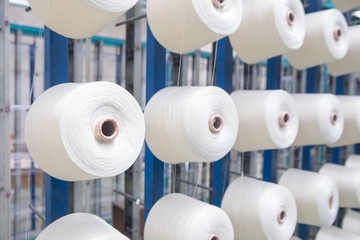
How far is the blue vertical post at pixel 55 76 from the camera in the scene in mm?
1212

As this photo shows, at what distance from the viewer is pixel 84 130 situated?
1029 mm

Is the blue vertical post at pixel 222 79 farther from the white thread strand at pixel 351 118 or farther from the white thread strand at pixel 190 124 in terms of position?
the white thread strand at pixel 351 118

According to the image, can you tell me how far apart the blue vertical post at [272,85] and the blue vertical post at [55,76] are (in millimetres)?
1207

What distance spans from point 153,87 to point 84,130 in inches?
21.3

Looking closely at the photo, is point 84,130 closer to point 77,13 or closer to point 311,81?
point 77,13

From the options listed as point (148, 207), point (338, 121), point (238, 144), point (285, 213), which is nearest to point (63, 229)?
point (148, 207)

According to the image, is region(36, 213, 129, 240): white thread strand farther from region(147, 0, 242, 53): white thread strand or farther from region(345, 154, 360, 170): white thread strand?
region(345, 154, 360, 170): white thread strand

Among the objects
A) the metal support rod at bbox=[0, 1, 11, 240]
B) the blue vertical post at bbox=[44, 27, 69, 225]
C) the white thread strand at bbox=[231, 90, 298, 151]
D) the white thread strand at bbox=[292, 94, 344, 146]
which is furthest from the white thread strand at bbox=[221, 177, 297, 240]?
the metal support rod at bbox=[0, 1, 11, 240]

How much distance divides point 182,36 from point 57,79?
0.50 meters

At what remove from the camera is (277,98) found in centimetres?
166

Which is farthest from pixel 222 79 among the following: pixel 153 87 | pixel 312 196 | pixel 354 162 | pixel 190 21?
pixel 354 162

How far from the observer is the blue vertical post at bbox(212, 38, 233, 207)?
5.65ft

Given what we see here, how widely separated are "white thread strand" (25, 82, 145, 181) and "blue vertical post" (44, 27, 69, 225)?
0.13 meters

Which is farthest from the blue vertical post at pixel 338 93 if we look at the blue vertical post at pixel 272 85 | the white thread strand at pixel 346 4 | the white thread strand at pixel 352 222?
the blue vertical post at pixel 272 85
